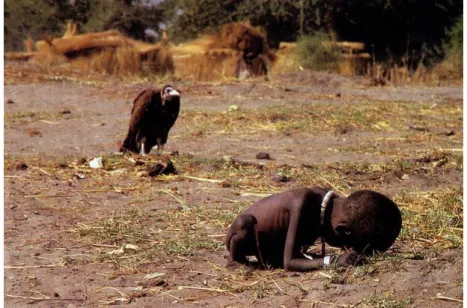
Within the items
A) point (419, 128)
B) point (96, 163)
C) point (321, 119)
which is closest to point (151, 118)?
point (96, 163)

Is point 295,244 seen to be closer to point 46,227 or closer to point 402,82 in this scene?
point 46,227

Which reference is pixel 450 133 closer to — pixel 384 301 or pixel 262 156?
pixel 262 156

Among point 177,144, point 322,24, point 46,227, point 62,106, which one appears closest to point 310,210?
point 46,227

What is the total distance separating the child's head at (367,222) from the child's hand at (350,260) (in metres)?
0.07

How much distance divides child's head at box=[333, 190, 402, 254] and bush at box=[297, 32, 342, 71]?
18323mm

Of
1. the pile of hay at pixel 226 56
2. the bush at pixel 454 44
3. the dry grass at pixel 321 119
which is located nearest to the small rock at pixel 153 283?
the dry grass at pixel 321 119

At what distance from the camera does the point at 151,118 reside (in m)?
9.55

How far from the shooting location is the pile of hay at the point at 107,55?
66.6ft

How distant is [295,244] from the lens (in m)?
4.94

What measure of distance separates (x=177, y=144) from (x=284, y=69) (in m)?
10.6

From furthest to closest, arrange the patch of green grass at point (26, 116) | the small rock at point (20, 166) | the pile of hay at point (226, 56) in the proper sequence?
the pile of hay at point (226, 56), the patch of green grass at point (26, 116), the small rock at point (20, 166)

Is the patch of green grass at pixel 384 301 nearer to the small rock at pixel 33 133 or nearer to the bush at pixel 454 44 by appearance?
the small rock at pixel 33 133

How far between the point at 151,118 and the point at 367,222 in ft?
16.5

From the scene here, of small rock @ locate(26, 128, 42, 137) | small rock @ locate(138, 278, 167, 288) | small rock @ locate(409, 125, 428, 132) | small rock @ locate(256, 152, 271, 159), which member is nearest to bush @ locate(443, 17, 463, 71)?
small rock @ locate(409, 125, 428, 132)
